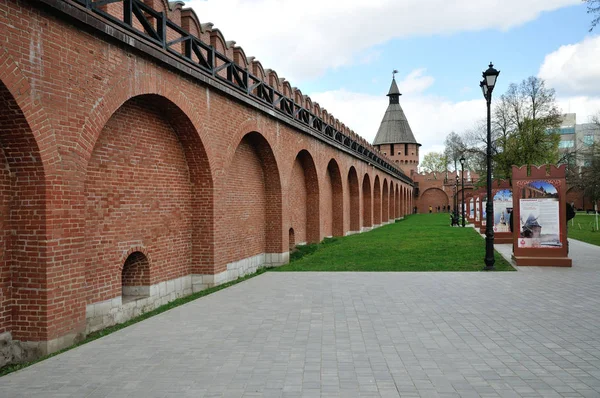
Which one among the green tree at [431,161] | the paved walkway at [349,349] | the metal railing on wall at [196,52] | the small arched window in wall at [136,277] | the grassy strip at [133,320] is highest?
the green tree at [431,161]

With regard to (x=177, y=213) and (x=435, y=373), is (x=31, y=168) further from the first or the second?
(x=435, y=373)

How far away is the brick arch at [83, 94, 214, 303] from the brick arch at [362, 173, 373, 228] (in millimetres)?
20685

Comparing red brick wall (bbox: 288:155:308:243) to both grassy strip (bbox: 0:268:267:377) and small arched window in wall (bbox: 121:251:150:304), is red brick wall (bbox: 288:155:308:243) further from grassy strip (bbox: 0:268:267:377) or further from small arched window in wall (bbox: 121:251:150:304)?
small arched window in wall (bbox: 121:251:150:304)

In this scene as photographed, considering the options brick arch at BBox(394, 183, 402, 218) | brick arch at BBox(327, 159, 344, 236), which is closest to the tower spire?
brick arch at BBox(394, 183, 402, 218)

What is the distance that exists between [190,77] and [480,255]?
10473mm

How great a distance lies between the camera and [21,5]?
504 cm

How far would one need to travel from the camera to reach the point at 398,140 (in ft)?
216

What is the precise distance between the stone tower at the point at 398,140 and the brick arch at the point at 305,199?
160 feet

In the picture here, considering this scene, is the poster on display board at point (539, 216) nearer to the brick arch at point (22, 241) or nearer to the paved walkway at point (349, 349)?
the paved walkway at point (349, 349)

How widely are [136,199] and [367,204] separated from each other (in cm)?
2332

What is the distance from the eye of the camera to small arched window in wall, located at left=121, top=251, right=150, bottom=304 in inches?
317

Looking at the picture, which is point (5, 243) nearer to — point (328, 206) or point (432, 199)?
point (328, 206)

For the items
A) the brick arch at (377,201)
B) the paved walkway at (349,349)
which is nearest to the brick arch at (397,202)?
the brick arch at (377,201)

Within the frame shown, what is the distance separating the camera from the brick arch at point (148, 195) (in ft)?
22.7
